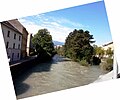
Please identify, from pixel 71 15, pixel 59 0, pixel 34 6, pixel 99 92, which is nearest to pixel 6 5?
pixel 34 6

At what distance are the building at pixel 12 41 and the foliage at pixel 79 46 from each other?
0.88 metres

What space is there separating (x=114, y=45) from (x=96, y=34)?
1.70ft

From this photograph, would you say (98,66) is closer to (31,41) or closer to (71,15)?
(71,15)

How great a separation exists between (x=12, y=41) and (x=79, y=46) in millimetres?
1202

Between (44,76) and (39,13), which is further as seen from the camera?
(44,76)

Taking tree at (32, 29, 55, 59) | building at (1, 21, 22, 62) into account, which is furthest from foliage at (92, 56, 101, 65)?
building at (1, 21, 22, 62)

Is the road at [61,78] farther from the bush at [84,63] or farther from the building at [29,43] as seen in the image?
the building at [29,43]

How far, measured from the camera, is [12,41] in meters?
4.05

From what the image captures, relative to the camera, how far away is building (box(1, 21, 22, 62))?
3.66m

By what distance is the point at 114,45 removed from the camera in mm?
3080

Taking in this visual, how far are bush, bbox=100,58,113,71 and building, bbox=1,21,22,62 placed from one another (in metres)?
1.43

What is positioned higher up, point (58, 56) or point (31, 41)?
point (31, 41)

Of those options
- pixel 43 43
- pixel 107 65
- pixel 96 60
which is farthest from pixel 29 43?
pixel 107 65

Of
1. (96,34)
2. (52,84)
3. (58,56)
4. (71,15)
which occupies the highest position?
(71,15)
